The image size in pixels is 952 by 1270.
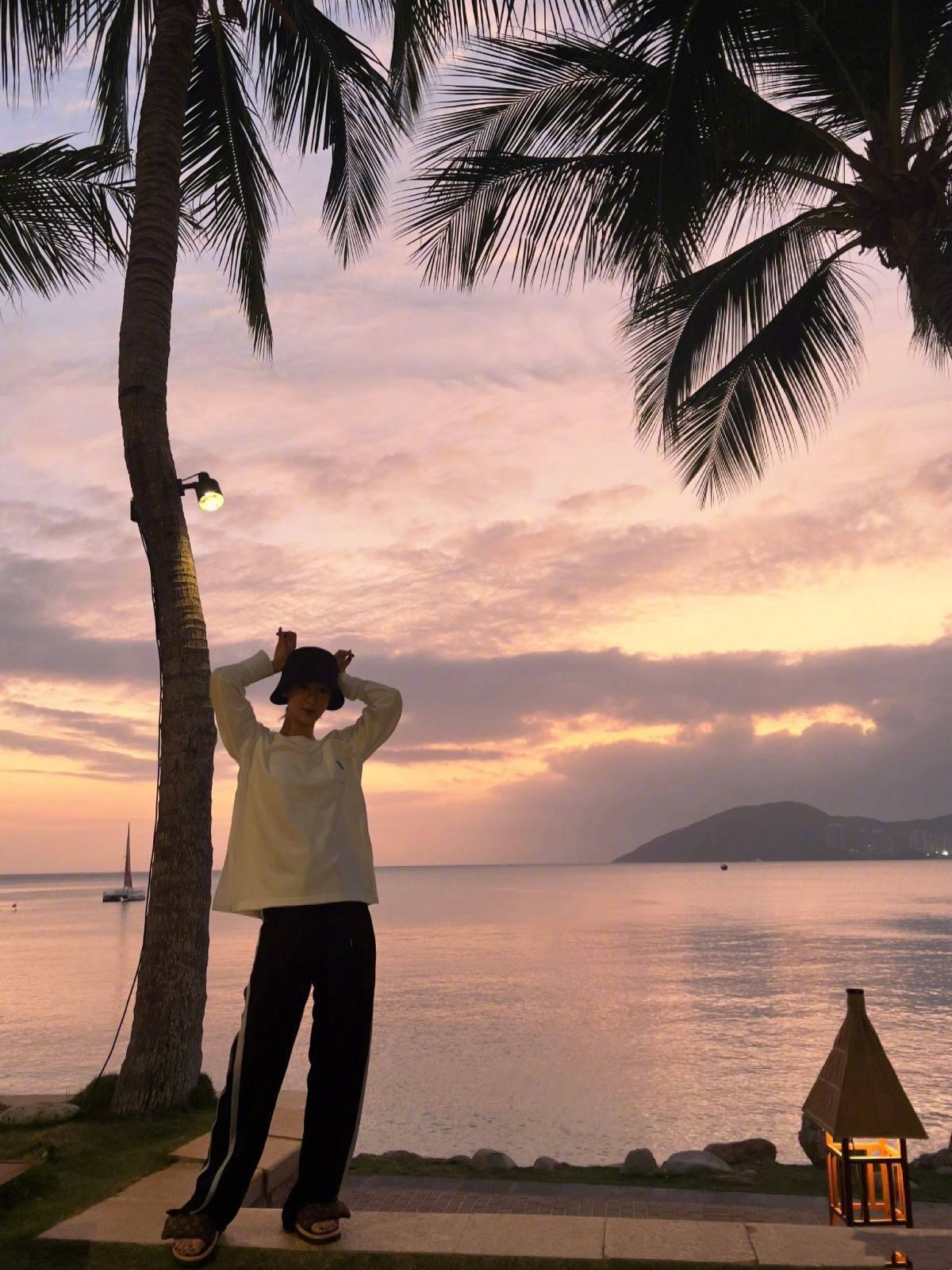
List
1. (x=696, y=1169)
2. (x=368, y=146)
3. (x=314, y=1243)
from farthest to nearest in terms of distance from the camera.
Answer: (x=368, y=146), (x=696, y=1169), (x=314, y=1243)

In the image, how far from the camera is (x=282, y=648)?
13.2ft

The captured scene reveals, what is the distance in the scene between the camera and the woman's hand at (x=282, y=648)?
158 inches

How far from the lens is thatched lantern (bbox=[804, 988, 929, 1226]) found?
142 inches

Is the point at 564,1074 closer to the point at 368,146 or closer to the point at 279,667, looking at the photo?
the point at 368,146

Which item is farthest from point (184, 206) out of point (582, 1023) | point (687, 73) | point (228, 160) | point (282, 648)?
point (582, 1023)

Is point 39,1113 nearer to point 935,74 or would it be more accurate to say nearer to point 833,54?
point 833,54

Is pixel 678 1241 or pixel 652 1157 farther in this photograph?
pixel 652 1157

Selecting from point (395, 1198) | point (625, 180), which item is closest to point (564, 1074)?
point (395, 1198)

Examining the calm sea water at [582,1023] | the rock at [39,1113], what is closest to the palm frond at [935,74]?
the rock at [39,1113]

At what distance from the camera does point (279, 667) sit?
13.2ft

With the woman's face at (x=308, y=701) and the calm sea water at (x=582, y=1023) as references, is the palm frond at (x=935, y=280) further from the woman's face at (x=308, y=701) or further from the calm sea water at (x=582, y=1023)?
the calm sea water at (x=582, y=1023)

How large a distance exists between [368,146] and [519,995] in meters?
27.3

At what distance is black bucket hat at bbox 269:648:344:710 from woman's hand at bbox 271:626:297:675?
0.07 ft

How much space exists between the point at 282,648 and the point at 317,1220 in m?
2.03
